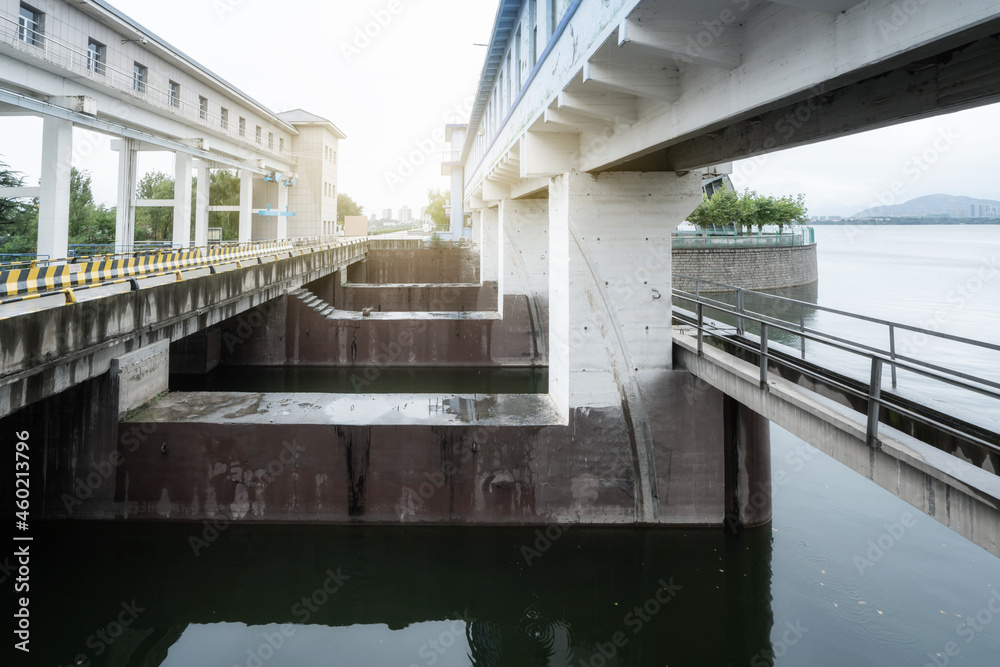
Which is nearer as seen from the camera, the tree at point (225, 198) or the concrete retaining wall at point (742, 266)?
the concrete retaining wall at point (742, 266)

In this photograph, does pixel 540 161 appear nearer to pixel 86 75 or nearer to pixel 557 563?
pixel 557 563

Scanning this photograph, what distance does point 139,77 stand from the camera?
22.6 metres

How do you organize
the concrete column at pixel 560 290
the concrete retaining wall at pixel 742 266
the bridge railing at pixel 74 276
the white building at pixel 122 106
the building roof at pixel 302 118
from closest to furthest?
the bridge railing at pixel 74 276 → the concrete column at pixel 560 290 → the white building at pixel 122 106 → the concrete retaining wall at pixel 742 266 → the building roof at pixel 302 118

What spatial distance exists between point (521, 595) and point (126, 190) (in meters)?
23.3

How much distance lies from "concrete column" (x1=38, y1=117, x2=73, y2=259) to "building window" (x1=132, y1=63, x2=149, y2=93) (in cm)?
582

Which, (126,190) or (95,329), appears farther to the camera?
(126,190)

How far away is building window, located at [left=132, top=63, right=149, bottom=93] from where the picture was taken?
22.0 m

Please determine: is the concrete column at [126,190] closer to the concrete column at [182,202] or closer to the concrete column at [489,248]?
the concrete column at [182,202]

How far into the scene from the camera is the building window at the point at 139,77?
2202 cm

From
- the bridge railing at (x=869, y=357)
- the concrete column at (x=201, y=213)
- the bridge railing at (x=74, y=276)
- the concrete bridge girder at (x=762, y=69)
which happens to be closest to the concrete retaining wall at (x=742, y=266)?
the concrete column at (x=201, y=213)

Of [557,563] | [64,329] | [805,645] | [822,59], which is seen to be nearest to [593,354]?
[557,563]

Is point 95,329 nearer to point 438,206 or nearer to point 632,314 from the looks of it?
point 632,314

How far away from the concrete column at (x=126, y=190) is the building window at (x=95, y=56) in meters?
3.57

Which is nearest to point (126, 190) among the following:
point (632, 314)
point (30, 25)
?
point (30, 25)
